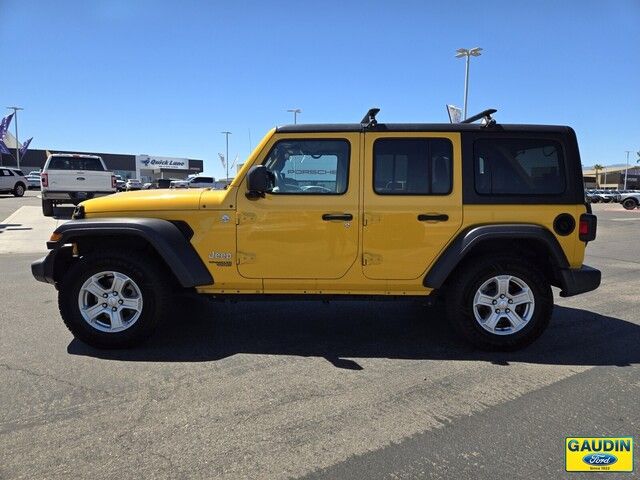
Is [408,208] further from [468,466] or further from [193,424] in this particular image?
[193,424]

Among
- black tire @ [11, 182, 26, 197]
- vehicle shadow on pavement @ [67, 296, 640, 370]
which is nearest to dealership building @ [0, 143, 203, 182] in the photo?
black tire @ [11, 182, 26, 197]

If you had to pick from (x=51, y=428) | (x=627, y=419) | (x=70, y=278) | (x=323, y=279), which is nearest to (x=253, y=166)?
(x=323, y=279)

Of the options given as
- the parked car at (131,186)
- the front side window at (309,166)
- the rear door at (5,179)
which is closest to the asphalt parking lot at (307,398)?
the front side window at (309,166)

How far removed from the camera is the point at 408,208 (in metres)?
3.98

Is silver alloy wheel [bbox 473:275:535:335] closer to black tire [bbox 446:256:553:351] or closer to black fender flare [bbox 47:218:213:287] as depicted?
black tire [bbox 446:256:553:351]

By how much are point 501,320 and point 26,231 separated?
13023 mm

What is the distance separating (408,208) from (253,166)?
1404mm

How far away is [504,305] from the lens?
13.3 ft

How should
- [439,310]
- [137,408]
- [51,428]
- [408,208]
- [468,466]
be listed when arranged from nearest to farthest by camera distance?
[468,466] → [51,428] → [137,408] → [408,208] → [439,310]

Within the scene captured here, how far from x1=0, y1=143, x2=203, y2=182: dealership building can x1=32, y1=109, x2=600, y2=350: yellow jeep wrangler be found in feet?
218

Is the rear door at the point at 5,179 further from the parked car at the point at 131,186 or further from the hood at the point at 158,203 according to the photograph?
the hood at the point at 158,203

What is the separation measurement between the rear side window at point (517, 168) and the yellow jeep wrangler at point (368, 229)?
10 millimetres

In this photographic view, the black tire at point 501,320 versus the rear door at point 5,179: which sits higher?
the rear door at point 5,179

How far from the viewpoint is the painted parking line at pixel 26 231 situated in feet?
33.3
